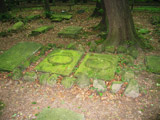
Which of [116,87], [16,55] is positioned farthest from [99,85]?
[16,55]

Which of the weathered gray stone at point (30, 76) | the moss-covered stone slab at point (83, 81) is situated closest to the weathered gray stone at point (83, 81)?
the moss-covered stone slab at point (83, 81)

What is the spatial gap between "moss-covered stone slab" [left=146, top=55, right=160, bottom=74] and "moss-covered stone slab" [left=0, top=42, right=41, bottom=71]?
3447 millimetres

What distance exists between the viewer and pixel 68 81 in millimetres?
3191

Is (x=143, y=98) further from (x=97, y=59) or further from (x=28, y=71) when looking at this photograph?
(x=28, y=71)

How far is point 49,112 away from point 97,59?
193 centimetres

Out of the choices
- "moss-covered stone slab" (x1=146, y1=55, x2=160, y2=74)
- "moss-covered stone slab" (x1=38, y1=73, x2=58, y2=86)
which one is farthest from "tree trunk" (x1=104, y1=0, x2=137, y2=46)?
"moss-covered stone slab" (x1=38, y1=73, x2=58, y2=86)

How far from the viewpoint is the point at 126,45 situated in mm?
4320

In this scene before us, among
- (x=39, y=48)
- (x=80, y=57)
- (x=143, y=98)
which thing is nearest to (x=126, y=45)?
(x=80, y=57)

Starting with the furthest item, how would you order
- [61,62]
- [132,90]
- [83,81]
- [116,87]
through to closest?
[61,62] → [83,81] → [116,87] → [132,90]

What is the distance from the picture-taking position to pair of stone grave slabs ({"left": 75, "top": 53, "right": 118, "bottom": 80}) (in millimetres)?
3229

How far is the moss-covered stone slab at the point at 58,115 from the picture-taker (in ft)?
7.94

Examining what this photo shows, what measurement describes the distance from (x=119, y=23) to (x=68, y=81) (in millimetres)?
2512

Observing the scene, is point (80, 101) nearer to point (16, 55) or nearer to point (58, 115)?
point (58, 115)

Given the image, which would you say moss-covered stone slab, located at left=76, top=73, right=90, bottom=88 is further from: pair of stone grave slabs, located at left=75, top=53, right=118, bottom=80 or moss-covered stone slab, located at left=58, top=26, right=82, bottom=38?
moss-covered stone slab, located at left=58, top=26, right=82, bottom=38
